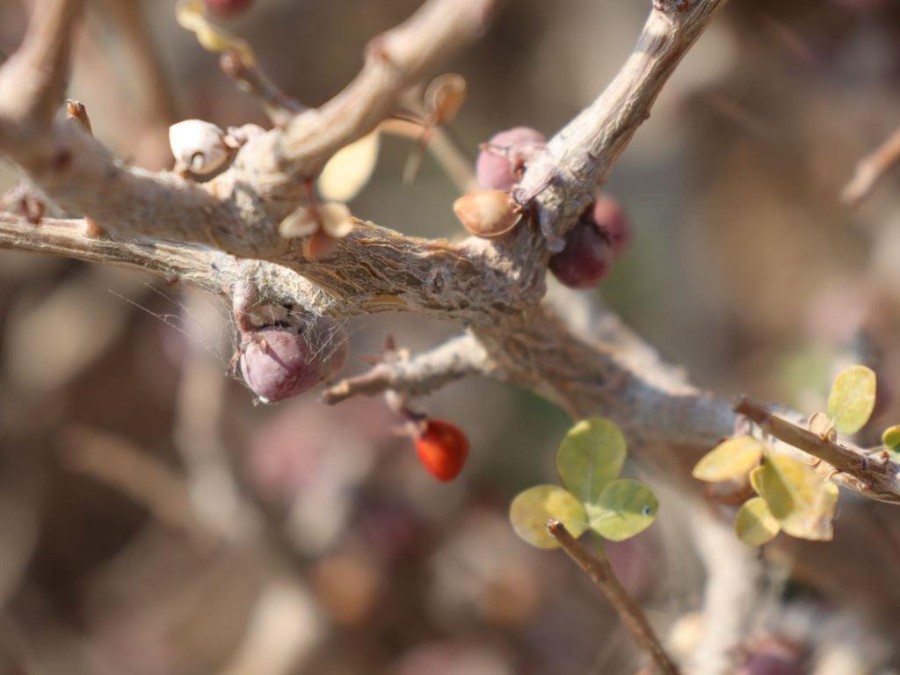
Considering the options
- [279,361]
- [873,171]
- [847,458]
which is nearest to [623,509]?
[847,458]

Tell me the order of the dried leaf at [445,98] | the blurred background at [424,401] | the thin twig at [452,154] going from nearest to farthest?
1. the dried leaf at [445,98]
2. the thin twig at [452,154]
3. the blurred background at [424,401]

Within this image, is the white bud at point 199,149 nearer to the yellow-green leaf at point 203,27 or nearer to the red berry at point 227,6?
the yellow-green leaf at point 203,27

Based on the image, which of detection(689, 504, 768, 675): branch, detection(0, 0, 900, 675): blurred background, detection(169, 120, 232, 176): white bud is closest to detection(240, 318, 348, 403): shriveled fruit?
detection(169, 120, 232, 176): white bud

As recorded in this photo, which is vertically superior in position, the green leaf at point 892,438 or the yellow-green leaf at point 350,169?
the green leaf at point 892,438

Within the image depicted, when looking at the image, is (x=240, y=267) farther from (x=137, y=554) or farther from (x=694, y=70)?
(x=137, y=554)

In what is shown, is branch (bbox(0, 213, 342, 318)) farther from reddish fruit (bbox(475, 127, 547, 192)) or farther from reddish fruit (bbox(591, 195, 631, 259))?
reddish fruit (bbox(591, 195, 631, 259))

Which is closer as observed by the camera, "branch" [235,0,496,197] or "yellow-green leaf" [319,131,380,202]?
"branch" [235,0,496,197]

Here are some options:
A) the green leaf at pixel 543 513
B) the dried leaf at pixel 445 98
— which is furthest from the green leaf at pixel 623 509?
the dried leaf at pixel 445 98
